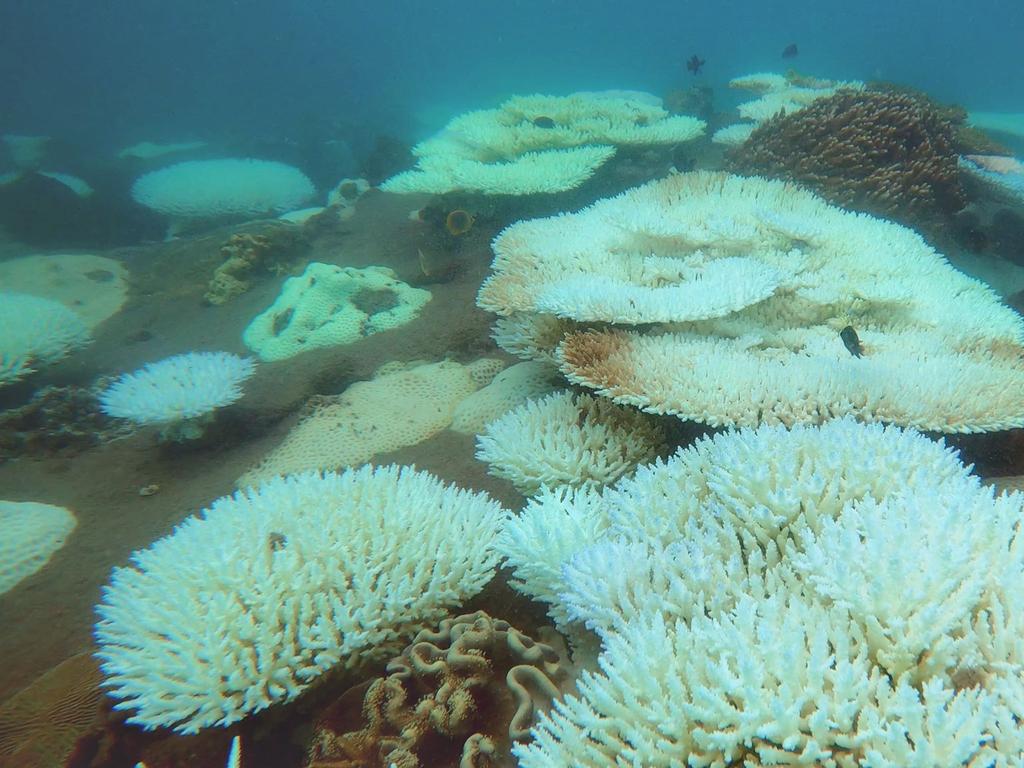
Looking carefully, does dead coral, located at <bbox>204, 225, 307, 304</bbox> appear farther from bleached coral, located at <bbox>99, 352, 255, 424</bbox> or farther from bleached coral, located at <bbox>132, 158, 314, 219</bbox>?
bleached coral, located at <bbox>132, 158, 314, 219</bbox>

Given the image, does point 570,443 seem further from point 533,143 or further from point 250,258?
point 250,258

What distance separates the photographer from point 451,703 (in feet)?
6.68

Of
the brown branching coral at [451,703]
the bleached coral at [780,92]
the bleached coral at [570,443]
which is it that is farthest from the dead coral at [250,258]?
the bleached coral at [780,92]

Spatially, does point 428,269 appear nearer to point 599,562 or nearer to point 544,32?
point 599,562

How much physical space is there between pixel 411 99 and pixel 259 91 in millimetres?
17898

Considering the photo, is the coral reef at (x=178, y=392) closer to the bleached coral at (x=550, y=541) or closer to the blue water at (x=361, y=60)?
the bleached coral at (x=550, y=541)

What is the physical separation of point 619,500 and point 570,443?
0.84m

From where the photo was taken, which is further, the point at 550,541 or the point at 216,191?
the point at 216,191

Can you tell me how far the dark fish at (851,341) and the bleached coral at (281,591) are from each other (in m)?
2.37

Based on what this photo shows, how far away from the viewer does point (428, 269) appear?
638 cm

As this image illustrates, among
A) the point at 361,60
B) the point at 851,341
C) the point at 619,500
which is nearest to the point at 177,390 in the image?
the point at 619,500

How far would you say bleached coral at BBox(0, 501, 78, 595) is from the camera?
144 inches

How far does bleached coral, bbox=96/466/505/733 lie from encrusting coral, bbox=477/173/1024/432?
123 centimetres

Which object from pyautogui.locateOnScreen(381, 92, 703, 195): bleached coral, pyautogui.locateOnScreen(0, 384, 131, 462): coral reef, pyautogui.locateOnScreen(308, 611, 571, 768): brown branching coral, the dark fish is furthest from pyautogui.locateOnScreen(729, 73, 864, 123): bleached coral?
pyautogui.locateOnScreen(0, 384, 131, 462): coral reef
